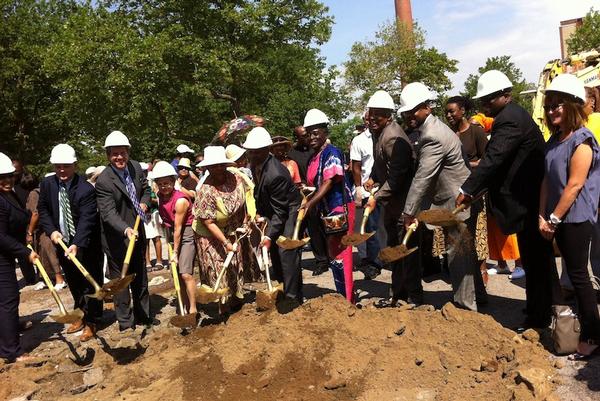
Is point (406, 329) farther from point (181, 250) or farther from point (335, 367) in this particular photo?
point (181, 250)

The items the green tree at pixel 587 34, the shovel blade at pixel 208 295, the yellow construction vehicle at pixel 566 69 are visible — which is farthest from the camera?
the green tree at pixel 587 34

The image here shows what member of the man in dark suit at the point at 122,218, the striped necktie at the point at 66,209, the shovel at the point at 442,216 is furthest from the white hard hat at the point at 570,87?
the striped necktie at the point at 66,209

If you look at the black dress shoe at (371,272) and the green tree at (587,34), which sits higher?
the green tree at (587,34)

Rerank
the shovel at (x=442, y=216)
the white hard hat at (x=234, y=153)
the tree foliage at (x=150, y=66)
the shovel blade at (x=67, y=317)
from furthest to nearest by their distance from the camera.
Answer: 1. the tree foliage at (x=150, y=66)
2. the white hard hat at (x=234, y=153)
3. the shovel blade at (x=67, y=317)
4. the shovel at (x=442, y=216)

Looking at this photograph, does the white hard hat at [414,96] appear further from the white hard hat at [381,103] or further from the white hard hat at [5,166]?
the white hard hat at [5,166]

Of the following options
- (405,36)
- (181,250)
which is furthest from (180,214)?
(405,36)

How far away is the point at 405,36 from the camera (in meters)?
33.7

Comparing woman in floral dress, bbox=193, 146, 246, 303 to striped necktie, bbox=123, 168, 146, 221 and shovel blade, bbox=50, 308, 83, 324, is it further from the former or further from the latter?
shovel blade, bbox=50, 308, 83, 324

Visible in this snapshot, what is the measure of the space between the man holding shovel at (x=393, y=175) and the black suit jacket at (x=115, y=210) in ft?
8.40

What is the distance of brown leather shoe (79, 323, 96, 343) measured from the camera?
17.7ft

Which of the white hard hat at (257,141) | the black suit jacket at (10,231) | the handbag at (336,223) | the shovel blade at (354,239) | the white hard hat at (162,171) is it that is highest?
the white hard hat at (257,141)

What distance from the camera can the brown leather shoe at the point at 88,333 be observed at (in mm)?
5387

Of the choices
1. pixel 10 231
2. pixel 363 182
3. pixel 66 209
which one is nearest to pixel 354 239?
pixel 363 182

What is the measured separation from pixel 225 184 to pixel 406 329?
227 centimetres
